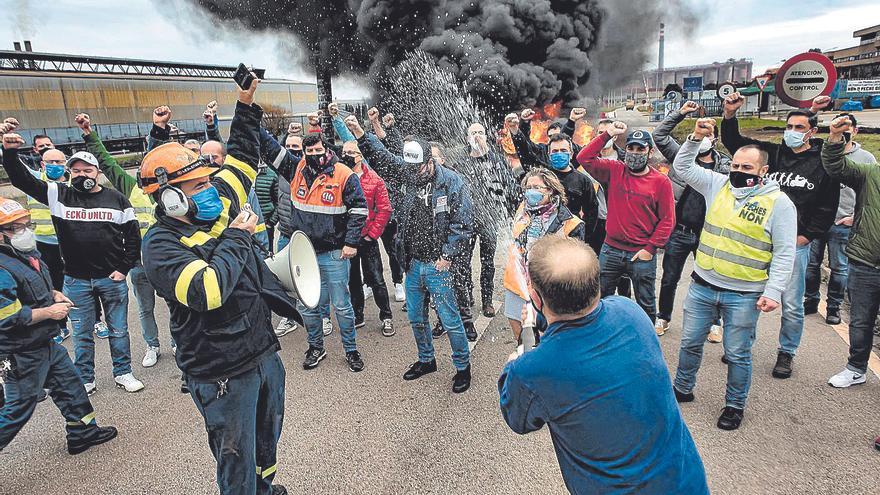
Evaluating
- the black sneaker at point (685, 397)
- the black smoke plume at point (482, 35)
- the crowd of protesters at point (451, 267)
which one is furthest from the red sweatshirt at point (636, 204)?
the black smoke plume at point (482, 35)

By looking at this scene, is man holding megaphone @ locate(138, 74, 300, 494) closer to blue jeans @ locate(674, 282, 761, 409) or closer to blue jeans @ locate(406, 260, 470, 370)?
blue jeans @ locate(406, 260, 470, 370)

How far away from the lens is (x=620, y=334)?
1.57 metres

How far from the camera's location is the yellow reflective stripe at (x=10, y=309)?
287 cm

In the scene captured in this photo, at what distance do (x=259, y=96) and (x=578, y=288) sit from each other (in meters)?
46.9

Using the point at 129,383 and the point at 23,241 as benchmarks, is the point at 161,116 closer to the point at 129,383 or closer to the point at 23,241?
the point at 23,241

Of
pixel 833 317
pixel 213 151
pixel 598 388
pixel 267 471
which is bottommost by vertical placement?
pixel 833 317

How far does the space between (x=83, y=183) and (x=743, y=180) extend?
4869 millimetres

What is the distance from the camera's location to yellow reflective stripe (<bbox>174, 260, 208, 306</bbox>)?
2109mm

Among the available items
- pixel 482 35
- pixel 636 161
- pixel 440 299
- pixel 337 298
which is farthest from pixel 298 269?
pixel 482 35

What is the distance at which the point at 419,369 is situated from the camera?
423 centimetres

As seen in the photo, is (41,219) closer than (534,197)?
No

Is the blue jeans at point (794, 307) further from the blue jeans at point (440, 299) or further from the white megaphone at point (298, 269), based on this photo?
the white megaphone at point (298, 269)

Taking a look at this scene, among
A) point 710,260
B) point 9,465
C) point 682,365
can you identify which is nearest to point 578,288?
point 710,260

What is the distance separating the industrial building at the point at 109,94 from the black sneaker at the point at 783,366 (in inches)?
1462
